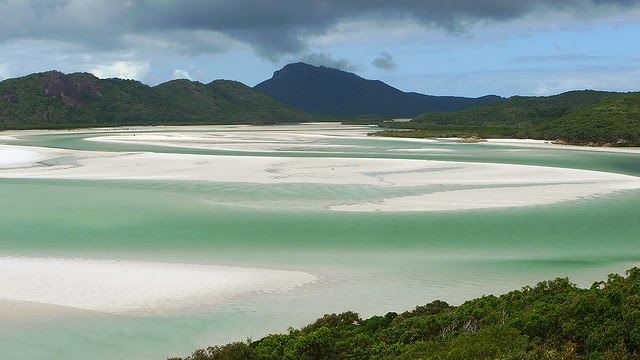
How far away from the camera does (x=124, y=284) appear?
584 inches

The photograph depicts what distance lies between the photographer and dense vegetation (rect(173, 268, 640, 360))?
8.16 m

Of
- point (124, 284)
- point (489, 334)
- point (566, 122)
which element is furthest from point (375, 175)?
point (566, 122)

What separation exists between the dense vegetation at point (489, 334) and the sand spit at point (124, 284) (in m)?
4.14

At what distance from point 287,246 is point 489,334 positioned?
10.8m

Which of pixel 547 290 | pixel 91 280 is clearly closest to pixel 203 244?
pixel 91 280

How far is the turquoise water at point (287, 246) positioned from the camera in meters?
12.1

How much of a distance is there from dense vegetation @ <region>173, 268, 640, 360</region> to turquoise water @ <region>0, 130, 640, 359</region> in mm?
2410

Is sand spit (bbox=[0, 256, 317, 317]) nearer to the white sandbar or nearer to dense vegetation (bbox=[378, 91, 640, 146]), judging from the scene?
the white sandbar

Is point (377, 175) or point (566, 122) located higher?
point (566, 122)

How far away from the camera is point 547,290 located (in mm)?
11516

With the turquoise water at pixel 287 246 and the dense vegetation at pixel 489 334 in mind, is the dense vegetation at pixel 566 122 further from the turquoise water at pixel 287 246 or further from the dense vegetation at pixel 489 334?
the dense vegetation at pixel 489 334

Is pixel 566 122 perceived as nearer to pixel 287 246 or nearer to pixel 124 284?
pixel 287 246

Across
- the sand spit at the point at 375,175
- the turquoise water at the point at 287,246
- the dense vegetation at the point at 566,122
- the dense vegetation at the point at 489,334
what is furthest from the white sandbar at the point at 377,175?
the dense vegetation at the point at 566,122

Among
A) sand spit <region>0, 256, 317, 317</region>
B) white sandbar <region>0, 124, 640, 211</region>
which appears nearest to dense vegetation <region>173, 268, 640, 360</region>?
sand spit <region>0, 256, 317, 317</region>
